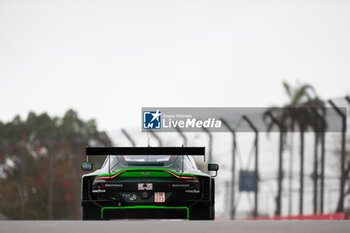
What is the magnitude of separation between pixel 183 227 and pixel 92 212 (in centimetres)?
151

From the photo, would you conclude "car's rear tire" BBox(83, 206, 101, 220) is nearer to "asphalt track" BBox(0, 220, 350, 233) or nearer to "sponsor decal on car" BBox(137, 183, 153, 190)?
"asphalt track" BBox(0, 220, 350, 233)

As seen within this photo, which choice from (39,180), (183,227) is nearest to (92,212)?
(183,227)

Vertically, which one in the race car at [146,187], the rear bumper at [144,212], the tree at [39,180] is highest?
the race car at [146,187]

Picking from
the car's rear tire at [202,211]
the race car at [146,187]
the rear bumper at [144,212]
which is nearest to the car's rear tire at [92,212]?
the race car at [146,187]

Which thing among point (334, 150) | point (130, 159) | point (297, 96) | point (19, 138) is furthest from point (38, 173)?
point (130, 159)

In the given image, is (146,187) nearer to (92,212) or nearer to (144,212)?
(144,212)

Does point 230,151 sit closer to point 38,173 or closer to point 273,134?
point 273,134

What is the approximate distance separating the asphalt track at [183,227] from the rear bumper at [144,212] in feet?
0.38

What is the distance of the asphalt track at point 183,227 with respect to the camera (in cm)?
814

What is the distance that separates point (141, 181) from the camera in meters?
9.20

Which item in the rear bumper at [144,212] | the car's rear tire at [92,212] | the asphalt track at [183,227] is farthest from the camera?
the car's rear tire at [92,212]

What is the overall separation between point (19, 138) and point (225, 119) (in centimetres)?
3595

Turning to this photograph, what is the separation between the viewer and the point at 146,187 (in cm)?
918

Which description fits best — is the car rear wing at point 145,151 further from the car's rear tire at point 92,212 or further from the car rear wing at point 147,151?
the car's rear tire at point 92,212
